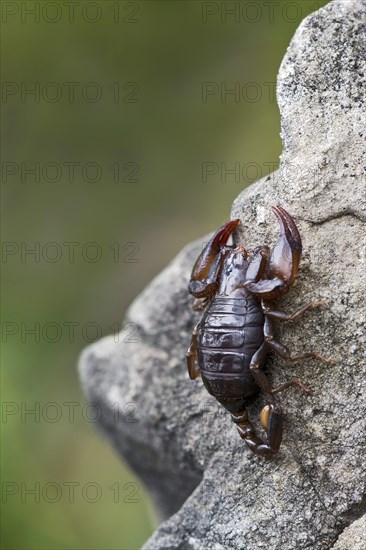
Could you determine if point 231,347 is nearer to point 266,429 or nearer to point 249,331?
point 249,331

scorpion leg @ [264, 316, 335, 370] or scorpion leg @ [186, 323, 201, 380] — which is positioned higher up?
scorpion leg @ [264, 316, 335, 370]

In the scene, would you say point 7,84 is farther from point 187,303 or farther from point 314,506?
point 314,506

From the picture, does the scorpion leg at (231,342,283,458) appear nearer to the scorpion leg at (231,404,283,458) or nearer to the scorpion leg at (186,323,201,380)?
the scorpion leg at (231,404,283,458)

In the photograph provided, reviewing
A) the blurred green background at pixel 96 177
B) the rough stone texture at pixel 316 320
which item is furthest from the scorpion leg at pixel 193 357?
the blurred green background at pixel 96 177

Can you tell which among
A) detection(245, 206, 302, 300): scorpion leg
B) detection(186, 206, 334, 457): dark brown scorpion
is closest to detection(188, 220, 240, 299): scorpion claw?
detection(186, 206, 334, 457): dark brown scorpion

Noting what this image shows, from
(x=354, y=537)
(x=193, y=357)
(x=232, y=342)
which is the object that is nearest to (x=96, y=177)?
(x=193, y=357)

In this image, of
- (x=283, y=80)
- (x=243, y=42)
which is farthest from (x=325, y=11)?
(x=243, y=42)
